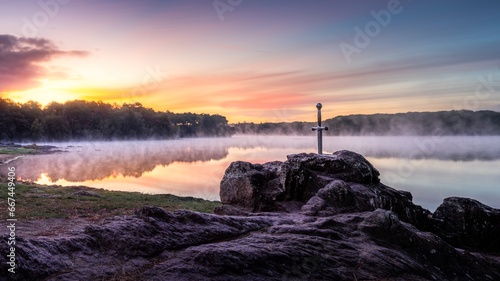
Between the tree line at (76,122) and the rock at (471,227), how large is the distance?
142796 millimetres

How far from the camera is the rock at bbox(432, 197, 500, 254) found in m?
12.7

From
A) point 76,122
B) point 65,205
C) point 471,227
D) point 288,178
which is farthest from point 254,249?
point 76,122

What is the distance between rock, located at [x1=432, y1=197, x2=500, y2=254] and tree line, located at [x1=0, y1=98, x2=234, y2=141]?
14280 cm

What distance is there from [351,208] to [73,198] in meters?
17.3

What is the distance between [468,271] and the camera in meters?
8.55

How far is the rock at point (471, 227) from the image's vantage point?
1270cm

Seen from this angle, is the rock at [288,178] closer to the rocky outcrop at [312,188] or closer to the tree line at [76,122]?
the rocky outcrop at [312,188]

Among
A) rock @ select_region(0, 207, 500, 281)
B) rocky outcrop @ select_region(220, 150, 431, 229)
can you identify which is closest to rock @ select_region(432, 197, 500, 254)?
rocky outcrop @ select_region(220, 150, 431, 229)

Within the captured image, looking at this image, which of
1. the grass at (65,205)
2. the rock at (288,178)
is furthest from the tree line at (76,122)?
the rock at (288,178)

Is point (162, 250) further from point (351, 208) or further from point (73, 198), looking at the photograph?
point (73, 198)

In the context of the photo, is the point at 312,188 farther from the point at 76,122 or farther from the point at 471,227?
the point at 76,122

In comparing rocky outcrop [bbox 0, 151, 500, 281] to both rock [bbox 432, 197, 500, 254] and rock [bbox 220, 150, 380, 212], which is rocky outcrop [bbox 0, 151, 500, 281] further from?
rock [bbox 432, 197, 500, 254]

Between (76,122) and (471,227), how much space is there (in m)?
165

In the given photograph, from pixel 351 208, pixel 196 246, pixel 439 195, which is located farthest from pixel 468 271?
pixel 439 195
